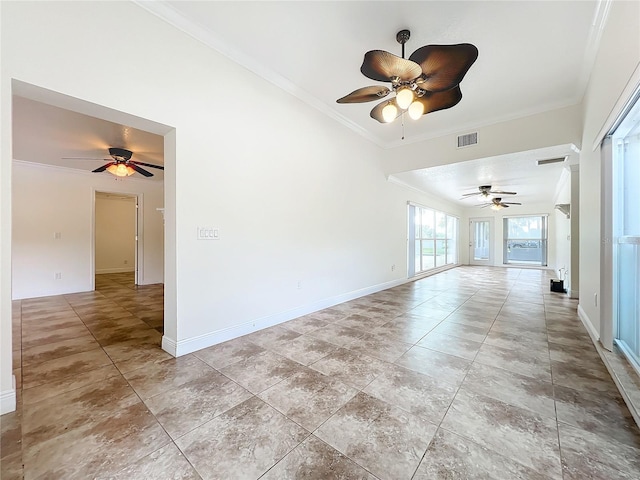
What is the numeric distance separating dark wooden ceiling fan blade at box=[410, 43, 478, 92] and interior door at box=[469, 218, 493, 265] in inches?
428

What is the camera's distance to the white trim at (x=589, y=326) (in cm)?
266

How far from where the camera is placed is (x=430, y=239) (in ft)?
27.8

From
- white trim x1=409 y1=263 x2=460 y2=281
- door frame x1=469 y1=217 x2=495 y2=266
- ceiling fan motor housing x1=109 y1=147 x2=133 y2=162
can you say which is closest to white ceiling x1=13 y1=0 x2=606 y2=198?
ceiling fan motor housing x1=109 y1=147 x2=133 y2=162

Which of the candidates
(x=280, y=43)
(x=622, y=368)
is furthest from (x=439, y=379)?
(x=280, y=43)

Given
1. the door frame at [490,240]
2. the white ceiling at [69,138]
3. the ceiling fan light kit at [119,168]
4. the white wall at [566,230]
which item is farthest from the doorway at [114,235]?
the door frame at [490,240]

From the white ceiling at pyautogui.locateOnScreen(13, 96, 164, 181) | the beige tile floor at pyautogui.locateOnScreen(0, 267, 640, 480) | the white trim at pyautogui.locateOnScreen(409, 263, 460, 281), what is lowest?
the beige tile floor at pyautogui.locateOnScreen(0, 267, 640, 480)

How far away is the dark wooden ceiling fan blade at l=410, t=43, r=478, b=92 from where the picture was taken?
5.72 feet

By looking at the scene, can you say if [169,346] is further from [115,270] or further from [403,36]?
[115,270]

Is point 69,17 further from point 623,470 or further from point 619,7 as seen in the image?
point 623,470

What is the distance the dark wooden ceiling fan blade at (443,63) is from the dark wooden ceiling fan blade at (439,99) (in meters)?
0.15

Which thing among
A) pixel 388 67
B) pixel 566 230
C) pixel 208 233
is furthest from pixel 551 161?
pixel 208 233

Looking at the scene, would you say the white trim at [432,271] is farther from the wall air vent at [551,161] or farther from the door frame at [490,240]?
the wall air vent at [551,161]

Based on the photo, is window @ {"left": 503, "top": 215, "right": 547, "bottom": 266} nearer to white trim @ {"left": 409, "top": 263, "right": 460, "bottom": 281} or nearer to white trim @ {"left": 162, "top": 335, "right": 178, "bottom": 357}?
white trim @ {"left": 409, "top": 263, "right": 460, "bottom": 281}

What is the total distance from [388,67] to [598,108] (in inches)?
89.4
